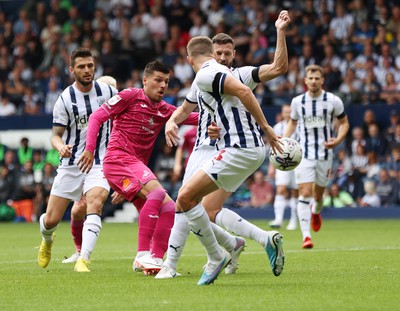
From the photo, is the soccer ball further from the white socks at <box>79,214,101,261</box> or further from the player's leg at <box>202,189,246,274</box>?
the white socks at <box>79,214,101,261</box>

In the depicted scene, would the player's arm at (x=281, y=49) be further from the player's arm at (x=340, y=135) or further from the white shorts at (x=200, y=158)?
the player's arm at (x=340, y=135)

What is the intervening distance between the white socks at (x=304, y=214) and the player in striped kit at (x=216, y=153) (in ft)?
13.7

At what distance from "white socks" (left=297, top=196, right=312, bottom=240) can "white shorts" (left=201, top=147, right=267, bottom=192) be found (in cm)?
521

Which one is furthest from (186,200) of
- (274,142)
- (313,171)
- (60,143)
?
(313,171)

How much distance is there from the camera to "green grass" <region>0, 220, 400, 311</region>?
7355mm

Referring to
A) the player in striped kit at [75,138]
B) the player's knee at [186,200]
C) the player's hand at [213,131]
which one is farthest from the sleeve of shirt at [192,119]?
the player's knee at [186,200]

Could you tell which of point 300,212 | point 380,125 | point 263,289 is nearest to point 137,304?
point 263,289

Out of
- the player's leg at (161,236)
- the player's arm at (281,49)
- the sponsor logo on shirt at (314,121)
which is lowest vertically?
the player's leg at (161,236)

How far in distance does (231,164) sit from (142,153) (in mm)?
2175

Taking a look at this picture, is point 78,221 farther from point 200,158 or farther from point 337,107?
point 337,107

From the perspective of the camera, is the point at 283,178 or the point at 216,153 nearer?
the point at 216,153

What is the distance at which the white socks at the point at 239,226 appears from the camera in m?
9.33

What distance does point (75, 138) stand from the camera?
11.1 meters

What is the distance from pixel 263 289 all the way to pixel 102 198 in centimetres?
295
